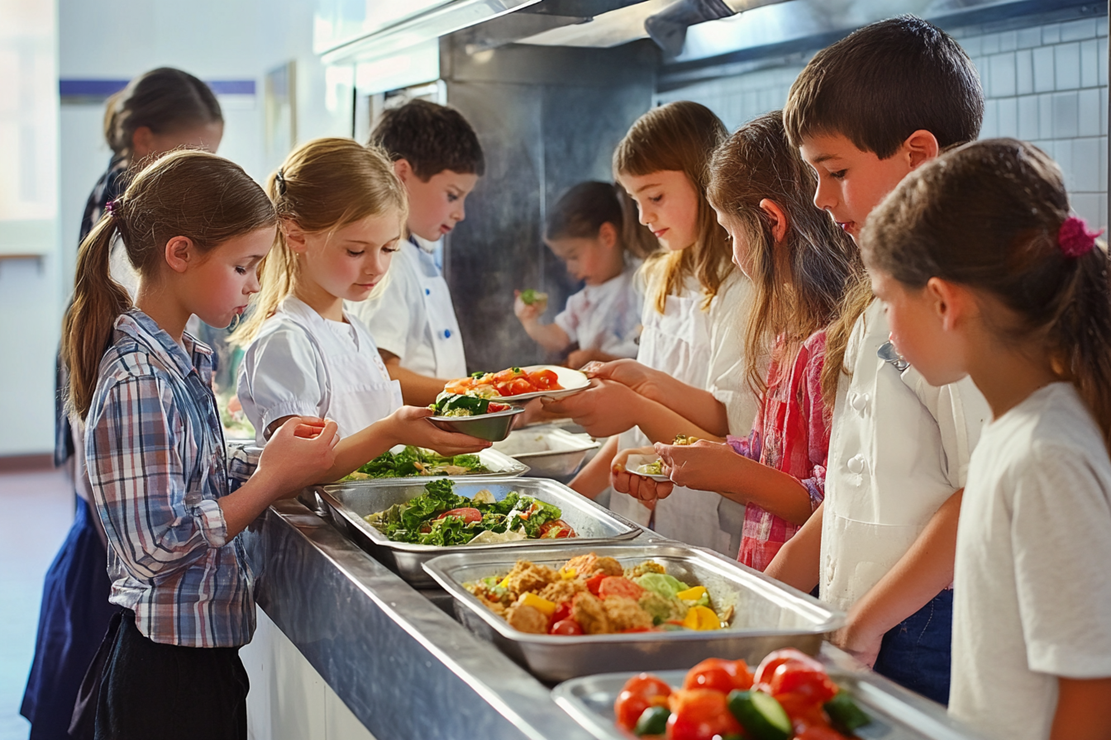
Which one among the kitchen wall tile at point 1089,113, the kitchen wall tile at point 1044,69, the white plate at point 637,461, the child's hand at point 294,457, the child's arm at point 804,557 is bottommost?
the child's arm at point 804,557

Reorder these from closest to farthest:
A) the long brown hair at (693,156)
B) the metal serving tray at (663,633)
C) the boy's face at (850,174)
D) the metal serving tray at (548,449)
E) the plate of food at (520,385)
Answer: the metal serving tray at (663,633), the boy's face at (850,174), the plate of food at (520,385), the long brown hair at (693,156), the metal serving tray at (548,449)

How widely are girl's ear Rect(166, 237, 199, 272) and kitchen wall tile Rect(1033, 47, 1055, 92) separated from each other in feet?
5.13

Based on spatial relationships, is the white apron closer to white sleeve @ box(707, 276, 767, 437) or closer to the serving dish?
white sleeve @ box(707, 276, 767, 437)

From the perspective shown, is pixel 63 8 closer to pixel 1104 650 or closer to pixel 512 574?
pixel 512 574

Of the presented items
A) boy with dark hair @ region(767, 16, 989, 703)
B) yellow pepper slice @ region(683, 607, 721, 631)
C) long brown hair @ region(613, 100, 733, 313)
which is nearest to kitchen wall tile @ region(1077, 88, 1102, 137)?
long brown hair @ region(613, 100, 733, 313)

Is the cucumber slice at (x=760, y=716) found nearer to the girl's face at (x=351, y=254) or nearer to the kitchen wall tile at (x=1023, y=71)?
the girl's face at (x=351, y=254)

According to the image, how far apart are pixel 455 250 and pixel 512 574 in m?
1.88

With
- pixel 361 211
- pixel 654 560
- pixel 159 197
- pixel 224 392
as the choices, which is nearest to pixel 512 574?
pixel 654 560

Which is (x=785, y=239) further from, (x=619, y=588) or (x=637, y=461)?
(x=619, y=588)

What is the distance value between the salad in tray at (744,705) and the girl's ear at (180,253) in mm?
1029

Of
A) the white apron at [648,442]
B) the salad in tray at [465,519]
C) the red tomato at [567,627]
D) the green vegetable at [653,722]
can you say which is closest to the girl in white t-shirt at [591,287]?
the white apron at [648,442]

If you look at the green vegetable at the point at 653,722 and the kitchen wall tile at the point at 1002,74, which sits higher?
the kitchen wall tile at the point at 1002,74

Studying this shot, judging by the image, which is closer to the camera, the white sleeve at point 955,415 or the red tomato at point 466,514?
the white sleeve at point 955,415

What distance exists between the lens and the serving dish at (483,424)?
173cm
